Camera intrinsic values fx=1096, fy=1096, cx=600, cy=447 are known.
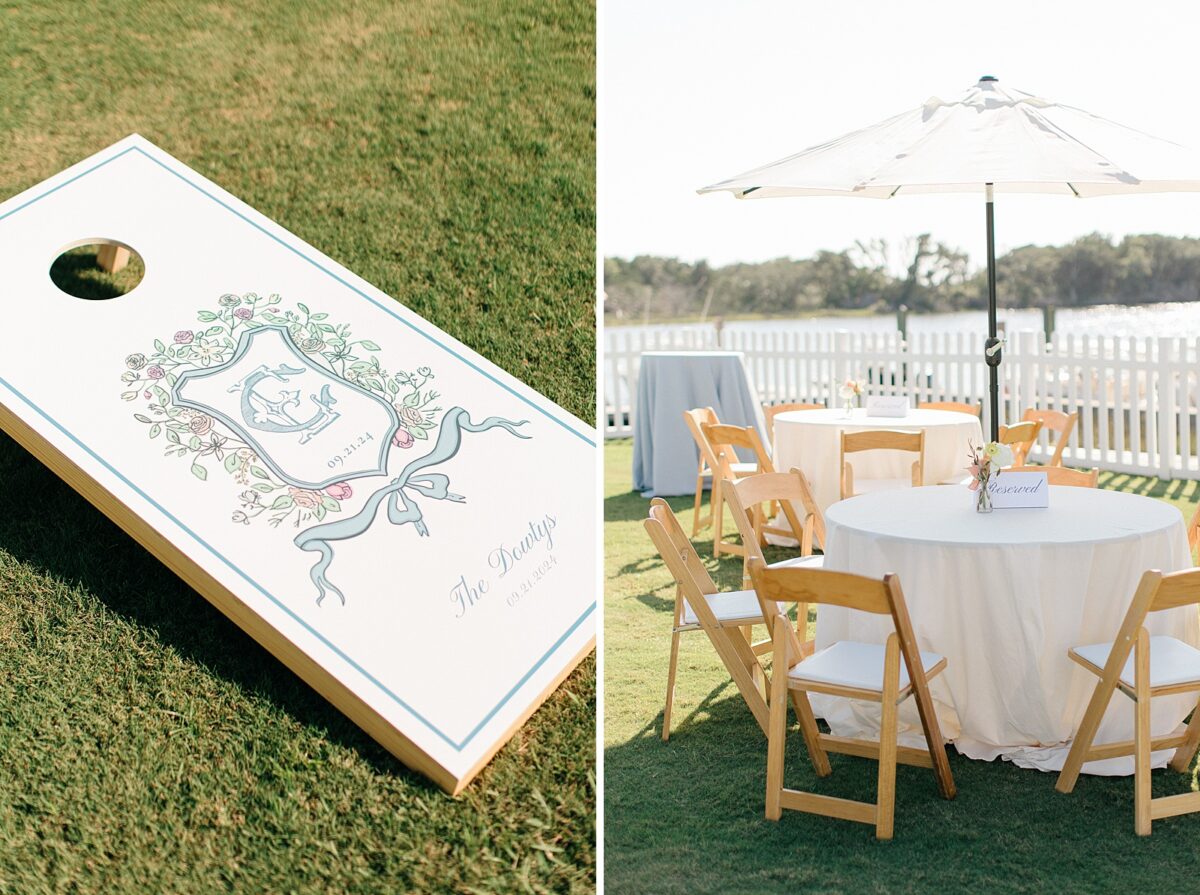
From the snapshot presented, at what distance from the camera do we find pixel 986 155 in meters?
4.91

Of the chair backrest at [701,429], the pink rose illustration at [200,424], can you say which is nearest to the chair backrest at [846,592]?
the pink rose illustration at [200,424]

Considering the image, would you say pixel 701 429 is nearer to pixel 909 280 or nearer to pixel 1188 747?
pixel 1188 747

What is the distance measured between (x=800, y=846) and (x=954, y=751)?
0.98 m

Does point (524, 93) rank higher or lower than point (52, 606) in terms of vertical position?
higher

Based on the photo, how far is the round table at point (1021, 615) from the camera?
382 cm

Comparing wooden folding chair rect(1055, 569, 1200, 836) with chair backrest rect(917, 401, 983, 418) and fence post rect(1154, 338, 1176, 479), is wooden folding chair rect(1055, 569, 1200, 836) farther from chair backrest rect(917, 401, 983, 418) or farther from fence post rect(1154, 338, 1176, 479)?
fence post rect(1154, 338, 1176, 479)

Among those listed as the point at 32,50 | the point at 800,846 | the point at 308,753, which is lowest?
the point at 800,846

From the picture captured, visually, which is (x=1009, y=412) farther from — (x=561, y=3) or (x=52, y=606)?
(x=52, y=606)

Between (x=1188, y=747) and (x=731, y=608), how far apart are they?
1.69m

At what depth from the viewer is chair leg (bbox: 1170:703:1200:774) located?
3.86 metres

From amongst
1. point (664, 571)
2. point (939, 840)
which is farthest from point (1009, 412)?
point (939, 840)

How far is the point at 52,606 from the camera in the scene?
4289 mm

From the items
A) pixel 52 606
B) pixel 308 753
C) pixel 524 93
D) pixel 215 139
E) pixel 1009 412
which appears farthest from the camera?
pixel 1009 412

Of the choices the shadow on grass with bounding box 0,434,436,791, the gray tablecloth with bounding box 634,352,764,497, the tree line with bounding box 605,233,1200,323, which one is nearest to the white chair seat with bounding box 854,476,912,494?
the gray tablecloth with bounding box 634,352,764,497
